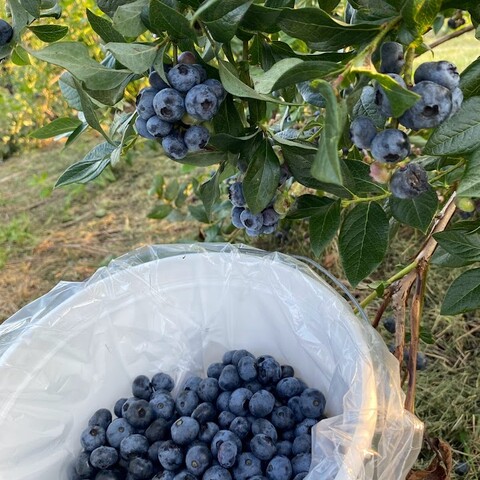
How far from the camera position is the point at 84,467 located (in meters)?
1.19

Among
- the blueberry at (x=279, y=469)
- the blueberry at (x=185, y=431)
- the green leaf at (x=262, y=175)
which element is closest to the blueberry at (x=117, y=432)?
the blueberry at (x=185, y=431)

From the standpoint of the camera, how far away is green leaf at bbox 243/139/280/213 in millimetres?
784

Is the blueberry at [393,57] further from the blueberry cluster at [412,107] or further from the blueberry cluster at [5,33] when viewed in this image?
the blueberry cluster at [5,33]

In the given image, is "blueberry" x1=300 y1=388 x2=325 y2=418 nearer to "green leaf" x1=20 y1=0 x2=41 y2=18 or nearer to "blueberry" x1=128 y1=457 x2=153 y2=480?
"blueberry" x1=128 y1=457 x2=153 y2=480

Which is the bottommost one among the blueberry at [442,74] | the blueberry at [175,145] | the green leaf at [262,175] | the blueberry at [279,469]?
the blueberry at [279,469]

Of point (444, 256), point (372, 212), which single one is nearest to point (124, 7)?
point (372, 212)

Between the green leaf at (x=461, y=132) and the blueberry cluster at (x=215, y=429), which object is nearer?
the green leaf at (x=461, y=132)

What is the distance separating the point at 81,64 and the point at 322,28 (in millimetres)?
275

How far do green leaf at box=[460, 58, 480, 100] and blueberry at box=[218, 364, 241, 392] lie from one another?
2.63ft

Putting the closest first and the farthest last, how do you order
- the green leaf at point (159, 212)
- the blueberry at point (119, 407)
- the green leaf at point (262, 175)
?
1. the green leaf at point (262, 175)
2. the blueberry at point (119, 407)
3. the green leaf at point (159, 212)

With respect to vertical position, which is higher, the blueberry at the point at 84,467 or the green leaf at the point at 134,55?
the green leaf at the point at 134,55

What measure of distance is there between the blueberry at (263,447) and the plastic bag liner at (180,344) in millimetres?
129

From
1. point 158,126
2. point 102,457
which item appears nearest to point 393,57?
point 158,126

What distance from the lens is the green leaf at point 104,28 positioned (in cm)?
73
